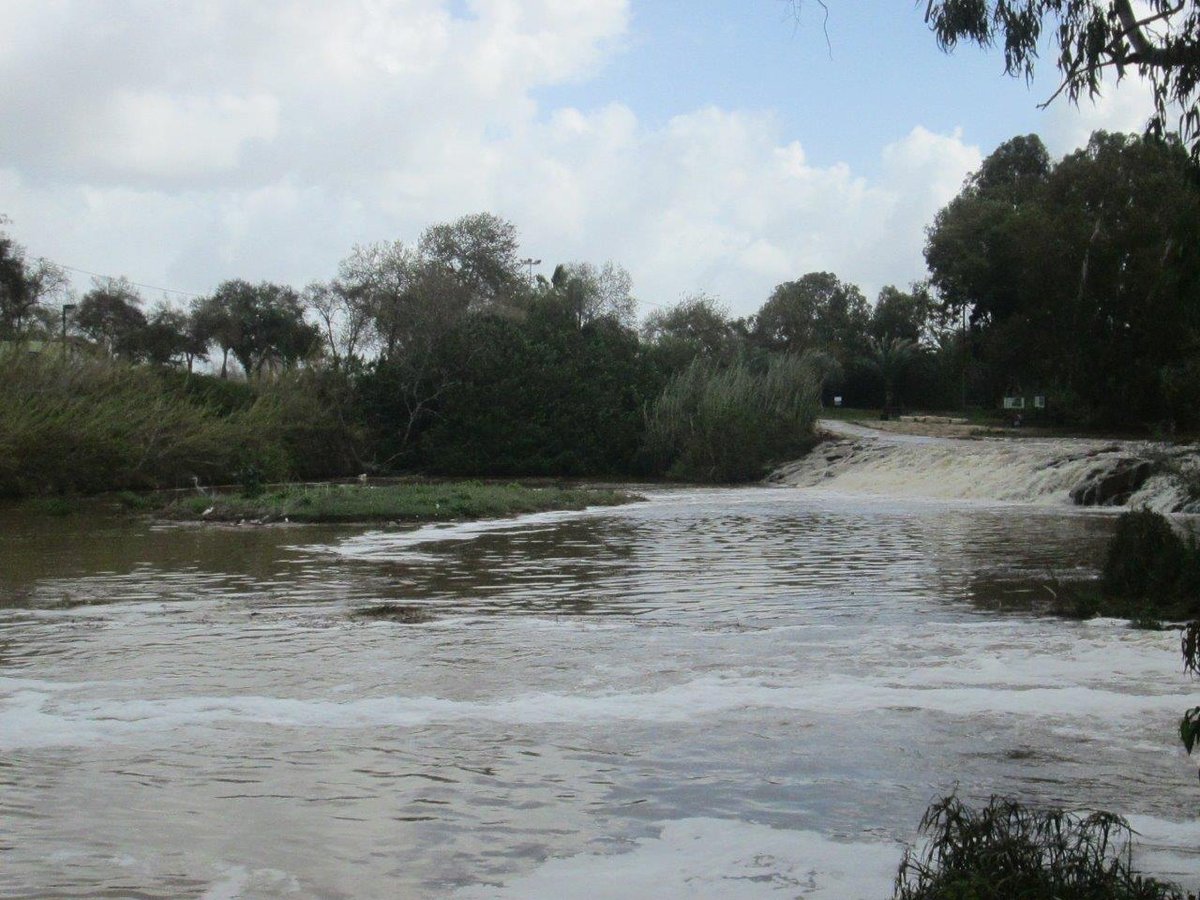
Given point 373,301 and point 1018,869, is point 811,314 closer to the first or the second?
point 373,301

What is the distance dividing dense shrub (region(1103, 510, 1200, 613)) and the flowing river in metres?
0.87

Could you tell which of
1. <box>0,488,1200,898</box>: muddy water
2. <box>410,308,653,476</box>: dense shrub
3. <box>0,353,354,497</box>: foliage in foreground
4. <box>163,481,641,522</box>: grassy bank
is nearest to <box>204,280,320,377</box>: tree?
<box>410,308,653,476</box>: dense shrub

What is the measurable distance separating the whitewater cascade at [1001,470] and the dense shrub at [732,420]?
102cm

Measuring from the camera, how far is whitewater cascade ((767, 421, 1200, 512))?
23734 mm

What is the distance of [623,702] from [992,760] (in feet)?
7.33

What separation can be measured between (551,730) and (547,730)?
22 mm

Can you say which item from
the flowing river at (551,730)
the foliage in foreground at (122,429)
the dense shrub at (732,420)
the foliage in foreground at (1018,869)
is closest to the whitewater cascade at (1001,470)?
the dense shrub at (732,420)

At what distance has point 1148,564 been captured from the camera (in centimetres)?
1066

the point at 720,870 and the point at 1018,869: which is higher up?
the point at 1018,869

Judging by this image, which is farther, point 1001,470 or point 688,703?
point 1001,470

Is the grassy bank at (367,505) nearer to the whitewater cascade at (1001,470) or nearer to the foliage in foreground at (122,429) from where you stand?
the foliage in foreground at (122,429)

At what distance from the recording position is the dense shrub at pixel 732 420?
36.4 m

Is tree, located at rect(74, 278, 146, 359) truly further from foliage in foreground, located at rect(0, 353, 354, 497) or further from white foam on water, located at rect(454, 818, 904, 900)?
white foam on water, located at rect(454, 818, 904, 900)

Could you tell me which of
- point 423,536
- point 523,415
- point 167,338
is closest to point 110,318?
point 167,338
